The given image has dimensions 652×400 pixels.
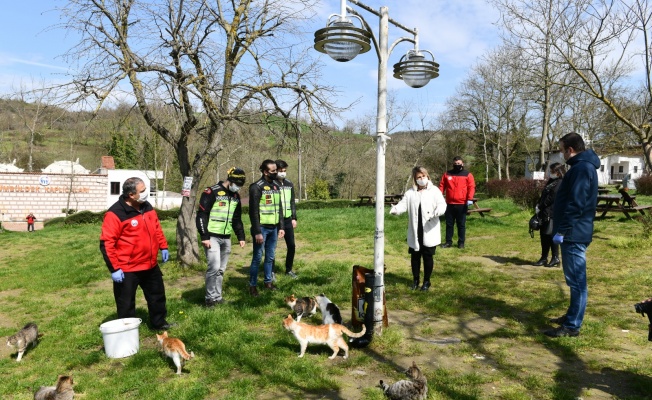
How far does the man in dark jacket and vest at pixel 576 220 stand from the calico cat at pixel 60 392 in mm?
4683

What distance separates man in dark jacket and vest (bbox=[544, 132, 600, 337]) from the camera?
425 cm

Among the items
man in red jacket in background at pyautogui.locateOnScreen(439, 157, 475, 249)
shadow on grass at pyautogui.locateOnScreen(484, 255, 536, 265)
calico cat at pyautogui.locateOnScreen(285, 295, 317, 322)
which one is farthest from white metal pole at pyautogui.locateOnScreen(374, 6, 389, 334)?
man in red jacket in background at pyautogui.locateOnScreen(439, 157, 475, 249)

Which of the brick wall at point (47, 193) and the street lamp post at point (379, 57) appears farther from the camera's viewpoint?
the brick wall at point (47, 193)

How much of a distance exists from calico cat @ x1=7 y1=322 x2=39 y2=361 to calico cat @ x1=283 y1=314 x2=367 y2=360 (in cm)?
295

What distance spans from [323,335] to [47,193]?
35.8m

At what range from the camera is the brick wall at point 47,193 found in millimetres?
30672

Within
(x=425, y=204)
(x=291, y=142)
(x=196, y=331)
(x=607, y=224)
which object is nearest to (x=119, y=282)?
(x=196, y=331)

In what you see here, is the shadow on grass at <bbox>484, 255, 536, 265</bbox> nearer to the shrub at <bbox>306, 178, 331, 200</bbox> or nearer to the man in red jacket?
the man in red jacket

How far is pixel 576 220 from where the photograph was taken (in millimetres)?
4289

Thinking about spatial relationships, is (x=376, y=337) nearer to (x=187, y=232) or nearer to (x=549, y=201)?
(x=549, y=201)

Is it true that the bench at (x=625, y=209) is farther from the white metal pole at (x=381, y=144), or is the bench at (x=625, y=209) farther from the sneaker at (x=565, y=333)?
the white metal pole at (x=381, y=144)

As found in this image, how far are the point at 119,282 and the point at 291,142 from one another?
4833 millimetres

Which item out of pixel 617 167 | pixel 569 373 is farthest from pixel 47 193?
pixel 617 167

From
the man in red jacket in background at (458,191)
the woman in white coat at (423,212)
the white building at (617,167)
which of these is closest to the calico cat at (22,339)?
the woman in white coat at (423,212)
